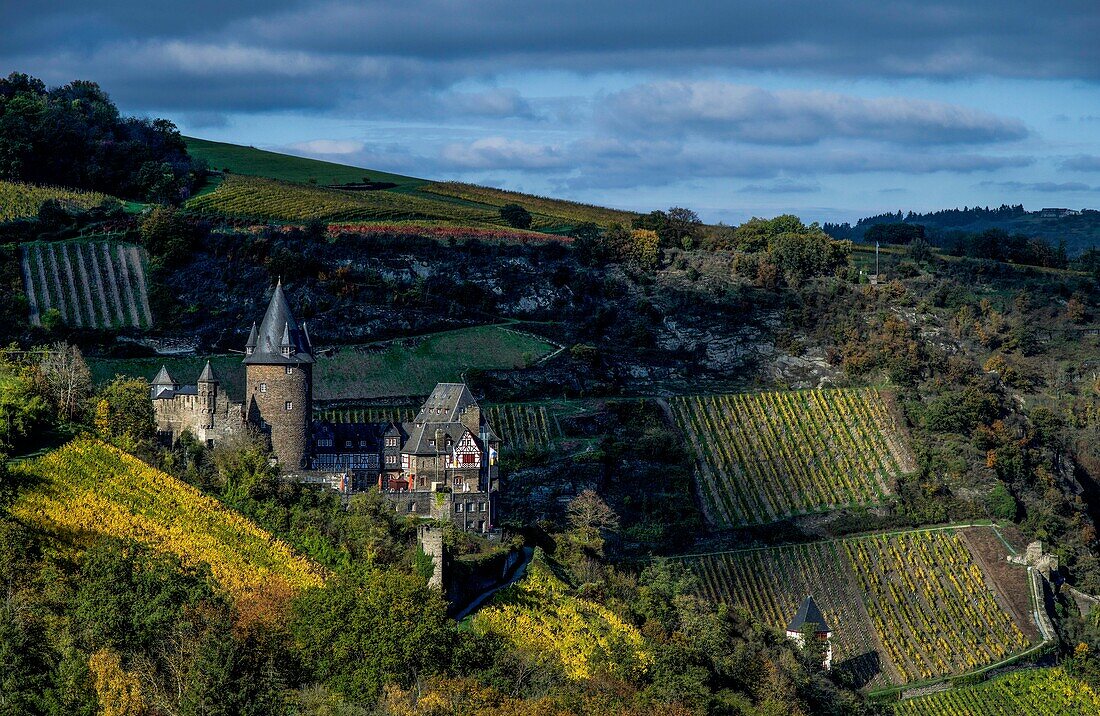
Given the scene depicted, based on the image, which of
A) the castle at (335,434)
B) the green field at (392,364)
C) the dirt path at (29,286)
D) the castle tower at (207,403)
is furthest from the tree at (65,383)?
the dirt path at (29,286)

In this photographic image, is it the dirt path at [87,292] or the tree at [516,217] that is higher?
the tree at [516,217]

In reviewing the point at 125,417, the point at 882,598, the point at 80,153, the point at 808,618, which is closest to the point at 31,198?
the point at 80,153

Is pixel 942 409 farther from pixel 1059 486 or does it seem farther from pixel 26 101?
pixel 26 101

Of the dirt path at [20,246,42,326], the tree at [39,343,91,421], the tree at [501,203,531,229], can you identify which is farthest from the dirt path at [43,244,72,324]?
the tree at [501,203,531,229]

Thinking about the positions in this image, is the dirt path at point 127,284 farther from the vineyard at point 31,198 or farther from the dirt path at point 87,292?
the vineyard at point 31,198

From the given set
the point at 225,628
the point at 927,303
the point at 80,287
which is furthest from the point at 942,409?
the point at 225,628

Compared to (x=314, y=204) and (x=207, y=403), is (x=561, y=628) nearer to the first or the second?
(x=207, y=403)
